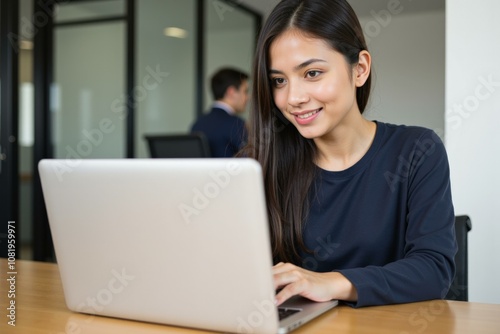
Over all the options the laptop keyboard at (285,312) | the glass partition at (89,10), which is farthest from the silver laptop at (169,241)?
the glass partition at (89,10)

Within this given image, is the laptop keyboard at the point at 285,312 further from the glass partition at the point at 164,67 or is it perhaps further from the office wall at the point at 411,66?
the office wall at the point at 411,66

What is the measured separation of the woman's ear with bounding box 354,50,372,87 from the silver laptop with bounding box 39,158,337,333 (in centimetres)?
69

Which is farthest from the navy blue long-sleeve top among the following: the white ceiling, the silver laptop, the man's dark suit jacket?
the white ceiling

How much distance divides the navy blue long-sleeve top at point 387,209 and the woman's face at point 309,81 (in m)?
0.14

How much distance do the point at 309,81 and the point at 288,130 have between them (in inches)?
9.6

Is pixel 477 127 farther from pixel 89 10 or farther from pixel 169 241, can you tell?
pixel 89 10

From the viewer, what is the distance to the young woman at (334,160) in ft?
4.42

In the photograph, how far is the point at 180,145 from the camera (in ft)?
10.9

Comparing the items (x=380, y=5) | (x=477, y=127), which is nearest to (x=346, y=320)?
(x=477, y=127)

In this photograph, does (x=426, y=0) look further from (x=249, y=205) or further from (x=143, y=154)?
(x=249, y=205)

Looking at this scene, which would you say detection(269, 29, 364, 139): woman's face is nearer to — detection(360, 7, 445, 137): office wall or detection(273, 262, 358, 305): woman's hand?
detection(273, 262, 358, 305): woman's hand

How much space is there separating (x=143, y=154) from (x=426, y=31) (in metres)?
3.36

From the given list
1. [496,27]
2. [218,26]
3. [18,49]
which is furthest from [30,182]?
[496,27]

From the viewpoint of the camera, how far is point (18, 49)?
4078mm
